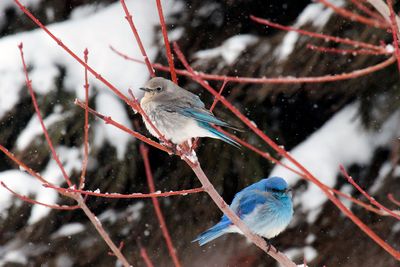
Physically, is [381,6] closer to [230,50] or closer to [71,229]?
[230,50]

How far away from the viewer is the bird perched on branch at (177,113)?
248 centimetres

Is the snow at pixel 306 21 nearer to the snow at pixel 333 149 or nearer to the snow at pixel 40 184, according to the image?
the snow at pixel 333 149

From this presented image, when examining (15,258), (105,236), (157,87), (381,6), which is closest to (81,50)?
(157,87)

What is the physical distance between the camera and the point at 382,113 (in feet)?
12.3

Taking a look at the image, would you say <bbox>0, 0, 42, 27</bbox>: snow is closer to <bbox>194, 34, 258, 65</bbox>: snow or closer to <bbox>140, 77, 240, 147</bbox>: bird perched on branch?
<bbox>194, 34, 258, 65</bbox>: snow

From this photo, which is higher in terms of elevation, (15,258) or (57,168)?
(57,168)

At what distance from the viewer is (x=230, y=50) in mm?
3689

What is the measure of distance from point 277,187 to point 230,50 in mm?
1000

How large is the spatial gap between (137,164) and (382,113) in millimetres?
1638

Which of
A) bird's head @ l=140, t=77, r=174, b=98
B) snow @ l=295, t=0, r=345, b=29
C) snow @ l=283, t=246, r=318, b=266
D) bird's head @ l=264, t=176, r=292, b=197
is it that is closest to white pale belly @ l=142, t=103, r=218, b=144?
bird's head @ l=140, t=77, r=174, b=98

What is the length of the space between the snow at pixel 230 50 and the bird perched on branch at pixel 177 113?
98 cm

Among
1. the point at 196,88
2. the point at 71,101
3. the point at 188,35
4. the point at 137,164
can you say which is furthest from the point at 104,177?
the point at 188,35

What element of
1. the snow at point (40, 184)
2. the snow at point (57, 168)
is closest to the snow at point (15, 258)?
the snow at point (40, 184)

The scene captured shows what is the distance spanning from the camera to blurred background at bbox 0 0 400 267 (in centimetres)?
363
